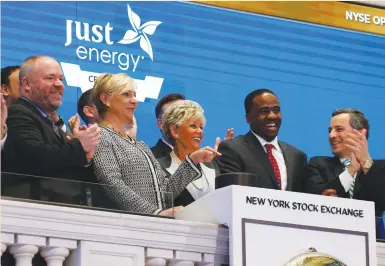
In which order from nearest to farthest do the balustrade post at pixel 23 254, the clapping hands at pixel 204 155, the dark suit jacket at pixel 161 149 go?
the balustrade post at pixel 23 254 → the clapping hands at pixel 204 155 → the dark suit jacket at pixel 161 149

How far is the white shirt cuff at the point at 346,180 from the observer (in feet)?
30.0

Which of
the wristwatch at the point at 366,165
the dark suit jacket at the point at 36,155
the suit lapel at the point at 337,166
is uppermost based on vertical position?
the suit lapel at the point at 337,166

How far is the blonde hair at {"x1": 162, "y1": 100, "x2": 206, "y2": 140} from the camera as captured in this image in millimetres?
8953

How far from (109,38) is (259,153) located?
5.72 feet

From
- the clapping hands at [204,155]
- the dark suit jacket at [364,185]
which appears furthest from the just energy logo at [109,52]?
the clapping hands at [204,155]

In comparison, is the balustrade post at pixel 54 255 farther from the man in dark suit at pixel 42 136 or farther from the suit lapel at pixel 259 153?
the suit lapel at pixel 259 153

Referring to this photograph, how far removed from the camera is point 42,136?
805 centimetres

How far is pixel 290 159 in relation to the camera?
939 cm

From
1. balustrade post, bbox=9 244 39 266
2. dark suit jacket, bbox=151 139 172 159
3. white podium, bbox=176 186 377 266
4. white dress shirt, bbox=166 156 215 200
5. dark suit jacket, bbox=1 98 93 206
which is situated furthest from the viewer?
dark suit jacket, bbox=151 139 172 159

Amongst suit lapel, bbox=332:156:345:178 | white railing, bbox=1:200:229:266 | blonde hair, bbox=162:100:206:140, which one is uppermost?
blonde hair, bbox=162:100:206:140

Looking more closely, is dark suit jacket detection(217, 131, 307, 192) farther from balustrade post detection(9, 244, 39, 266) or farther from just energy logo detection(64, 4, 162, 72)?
balustrade post detection(9, 244, 39, 266)

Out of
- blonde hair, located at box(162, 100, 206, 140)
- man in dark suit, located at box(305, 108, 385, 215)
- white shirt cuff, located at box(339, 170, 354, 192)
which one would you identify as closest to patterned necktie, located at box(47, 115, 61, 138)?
blonde hair, located at box(162, 100, 206, 140)

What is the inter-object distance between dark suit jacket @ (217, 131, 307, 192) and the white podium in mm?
665

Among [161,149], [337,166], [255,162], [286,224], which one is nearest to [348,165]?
[337,166]
